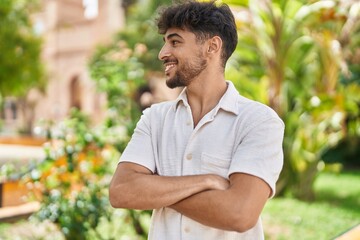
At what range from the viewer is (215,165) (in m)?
1.64

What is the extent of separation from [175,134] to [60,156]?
291 cm

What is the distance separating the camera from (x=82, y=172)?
455 cm

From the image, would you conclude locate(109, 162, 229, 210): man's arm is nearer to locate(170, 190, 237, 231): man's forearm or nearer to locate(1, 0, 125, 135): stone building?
locate(170, 190, 237, 231): man's forearm

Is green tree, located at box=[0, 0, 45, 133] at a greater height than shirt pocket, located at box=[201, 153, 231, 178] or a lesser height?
lesser

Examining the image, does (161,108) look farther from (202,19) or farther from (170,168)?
(202,19)

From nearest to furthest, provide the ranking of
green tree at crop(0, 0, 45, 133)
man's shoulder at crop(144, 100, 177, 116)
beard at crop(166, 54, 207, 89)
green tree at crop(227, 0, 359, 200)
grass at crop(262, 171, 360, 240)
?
beard at crop(166, 54, 207, 89) → man's shoulder at crop(144, 100, 177, 116) → grass at crop(262, 171, 360, 240) → green tree at crop(227, 0, 359, 200) → green tree at crop(0, 0, 45, 133)

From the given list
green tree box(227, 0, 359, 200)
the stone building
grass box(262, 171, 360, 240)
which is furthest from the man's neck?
the stone building

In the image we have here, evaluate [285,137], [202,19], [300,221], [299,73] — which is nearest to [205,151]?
[202,19]

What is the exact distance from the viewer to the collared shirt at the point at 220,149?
160 cm

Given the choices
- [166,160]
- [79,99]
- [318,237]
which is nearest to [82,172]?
[318,237]

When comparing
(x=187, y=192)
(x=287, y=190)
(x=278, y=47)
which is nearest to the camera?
(x=187, y=192)

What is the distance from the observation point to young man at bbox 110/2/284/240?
1.59m

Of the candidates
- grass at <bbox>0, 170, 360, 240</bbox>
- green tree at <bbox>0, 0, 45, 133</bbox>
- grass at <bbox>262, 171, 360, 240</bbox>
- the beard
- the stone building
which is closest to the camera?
the beard

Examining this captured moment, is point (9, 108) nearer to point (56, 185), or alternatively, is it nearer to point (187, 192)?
point (56, 185)
